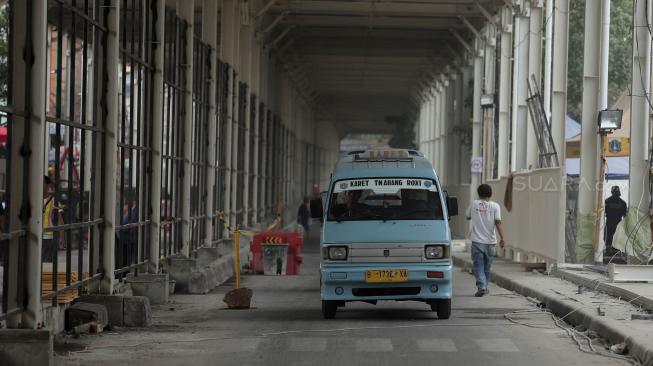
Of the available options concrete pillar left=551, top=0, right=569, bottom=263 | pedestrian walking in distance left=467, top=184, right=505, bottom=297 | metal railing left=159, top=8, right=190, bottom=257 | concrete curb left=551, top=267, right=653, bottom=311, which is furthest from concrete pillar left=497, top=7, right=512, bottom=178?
pedestrian walking in distance left=467, top=184, right=505, bottom=297

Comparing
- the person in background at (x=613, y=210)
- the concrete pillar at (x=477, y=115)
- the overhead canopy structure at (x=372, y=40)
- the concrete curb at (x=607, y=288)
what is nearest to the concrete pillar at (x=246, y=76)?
the overhead canopy structure at (x=372, y=40)

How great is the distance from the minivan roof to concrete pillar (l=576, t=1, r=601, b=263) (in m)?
7.85

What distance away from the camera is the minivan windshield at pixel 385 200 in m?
16.3

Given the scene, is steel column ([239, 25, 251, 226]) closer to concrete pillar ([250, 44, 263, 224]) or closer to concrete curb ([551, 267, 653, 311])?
concrete pillar ([250, 44, 263, 224])

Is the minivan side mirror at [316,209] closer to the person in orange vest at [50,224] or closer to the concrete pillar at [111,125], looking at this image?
the concrete pillar at [111,125]

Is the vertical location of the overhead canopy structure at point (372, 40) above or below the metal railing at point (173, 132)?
above

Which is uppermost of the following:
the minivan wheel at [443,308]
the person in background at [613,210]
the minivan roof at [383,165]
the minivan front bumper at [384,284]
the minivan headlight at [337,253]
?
the minivan roof at [383,165]

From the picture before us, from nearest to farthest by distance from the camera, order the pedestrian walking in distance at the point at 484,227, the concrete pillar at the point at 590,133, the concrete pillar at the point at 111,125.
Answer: the concrete pillar at the point at 111,125
the pedestrian walking in distance at the point at 484,227
the concrete pillar at the point at 590,133

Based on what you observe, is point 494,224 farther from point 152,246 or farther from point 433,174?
point 152,246

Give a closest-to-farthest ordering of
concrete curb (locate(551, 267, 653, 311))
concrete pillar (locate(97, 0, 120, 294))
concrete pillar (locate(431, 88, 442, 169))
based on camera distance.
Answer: concrete pillar (locate(97, 0, 120, 294)) → concrete curb (locate(551, 267, 653, 311)) → concrete pillar (locate(431, 88, 442, 169))

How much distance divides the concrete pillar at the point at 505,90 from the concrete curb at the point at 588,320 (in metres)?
13.3

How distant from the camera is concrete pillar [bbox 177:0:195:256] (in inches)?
920

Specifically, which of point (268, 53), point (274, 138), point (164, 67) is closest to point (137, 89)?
point (164, 67)

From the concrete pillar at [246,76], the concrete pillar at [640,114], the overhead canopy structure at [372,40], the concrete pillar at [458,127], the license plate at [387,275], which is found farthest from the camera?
the concrete pillar at [458,127]
